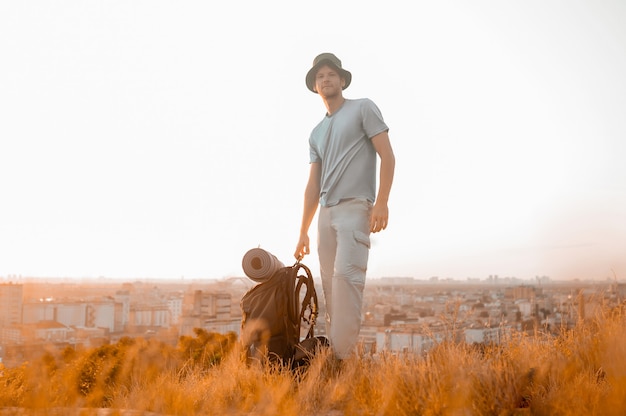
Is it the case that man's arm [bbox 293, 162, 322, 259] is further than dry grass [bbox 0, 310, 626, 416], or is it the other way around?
man's arm [bbox 293, 162, 322, 259]

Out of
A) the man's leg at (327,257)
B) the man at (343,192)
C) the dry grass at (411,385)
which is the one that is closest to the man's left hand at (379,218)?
the man at (343,192)

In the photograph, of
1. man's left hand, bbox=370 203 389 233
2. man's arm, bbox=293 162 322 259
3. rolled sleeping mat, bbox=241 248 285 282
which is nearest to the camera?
man's left hand, bbox=370 203 389 233

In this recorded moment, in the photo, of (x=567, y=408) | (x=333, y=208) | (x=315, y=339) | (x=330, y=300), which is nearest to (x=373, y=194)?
(x=333, y=208)

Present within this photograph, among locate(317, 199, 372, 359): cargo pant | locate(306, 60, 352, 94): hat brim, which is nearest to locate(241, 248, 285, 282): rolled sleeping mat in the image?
locate(317, 199, 372, 359): cargo pant

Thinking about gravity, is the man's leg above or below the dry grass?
above

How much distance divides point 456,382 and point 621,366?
2.70 feet

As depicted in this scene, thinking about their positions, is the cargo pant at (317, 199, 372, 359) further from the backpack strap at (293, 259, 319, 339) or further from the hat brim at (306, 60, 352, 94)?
the hat brim at (306, 60, 352, 94)

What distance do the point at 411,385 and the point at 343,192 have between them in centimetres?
176

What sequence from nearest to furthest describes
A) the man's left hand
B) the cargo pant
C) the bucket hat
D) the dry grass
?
the dry grass
the cargo pant
the man's left hand
the bucket hat

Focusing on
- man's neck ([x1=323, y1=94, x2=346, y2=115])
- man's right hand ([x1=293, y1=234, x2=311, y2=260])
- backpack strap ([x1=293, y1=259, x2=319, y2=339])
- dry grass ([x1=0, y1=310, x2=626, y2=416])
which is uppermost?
man's neck ([x1=323, y1=94, x2=346, y2=115])

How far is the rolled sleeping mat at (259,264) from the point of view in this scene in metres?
3.99

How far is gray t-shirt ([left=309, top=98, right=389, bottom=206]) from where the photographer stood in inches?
160

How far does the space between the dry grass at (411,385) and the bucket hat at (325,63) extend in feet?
7.12

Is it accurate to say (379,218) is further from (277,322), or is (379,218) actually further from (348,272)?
(277,322)
